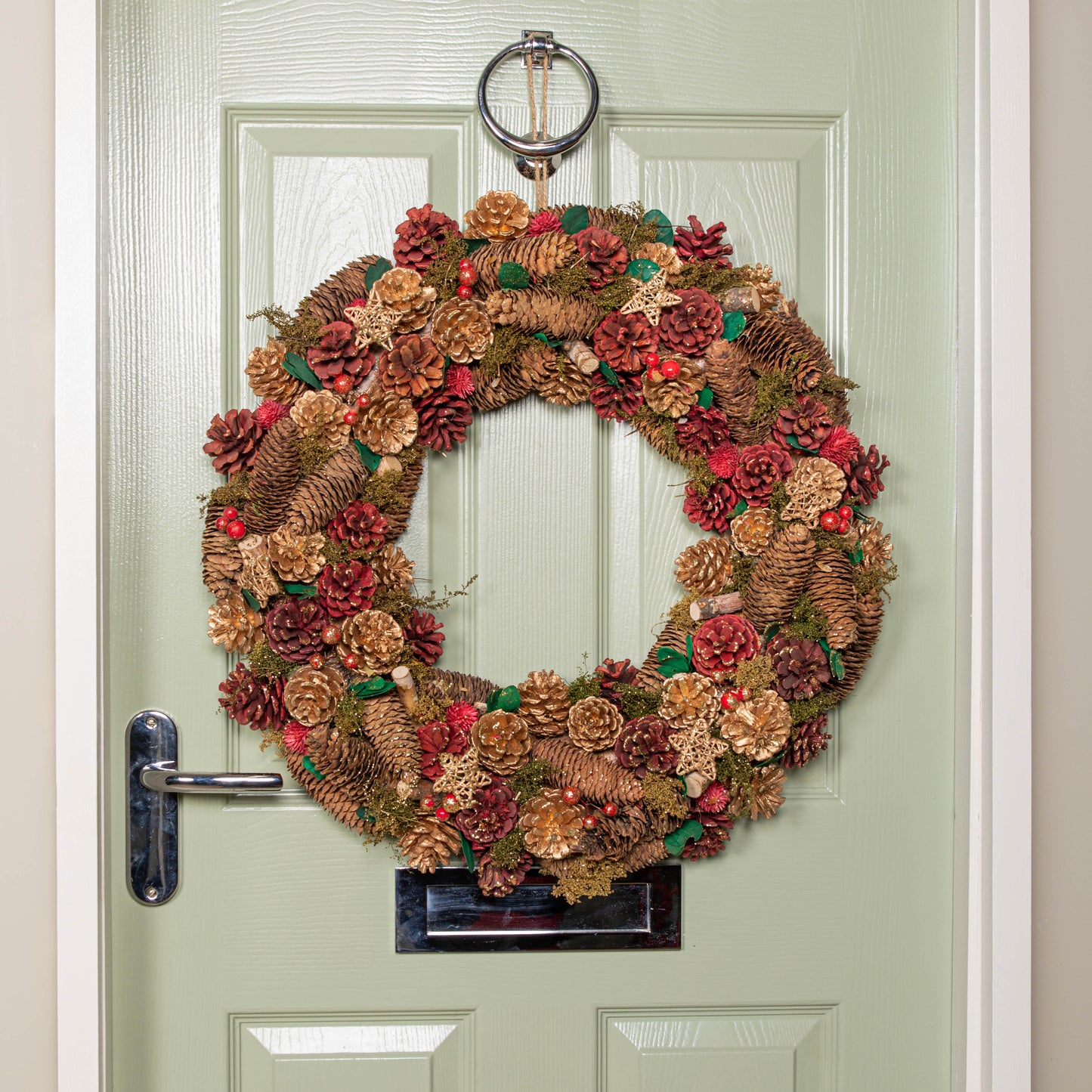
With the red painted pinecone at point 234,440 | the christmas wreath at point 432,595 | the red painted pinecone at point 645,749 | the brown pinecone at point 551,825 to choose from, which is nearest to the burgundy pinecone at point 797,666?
the christmas wreath at point 432,595

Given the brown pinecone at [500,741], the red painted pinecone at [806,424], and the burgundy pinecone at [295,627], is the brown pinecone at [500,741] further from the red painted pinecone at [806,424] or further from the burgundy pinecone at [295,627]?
the red painted pinecone at [806,424]

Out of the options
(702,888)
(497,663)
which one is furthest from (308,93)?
(702,888)

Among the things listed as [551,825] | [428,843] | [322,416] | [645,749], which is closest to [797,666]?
[645,749]

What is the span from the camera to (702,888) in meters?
0.91

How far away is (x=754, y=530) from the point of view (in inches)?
32.1

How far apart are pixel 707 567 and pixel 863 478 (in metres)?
0.18

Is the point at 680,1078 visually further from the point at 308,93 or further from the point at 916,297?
the point at 308,93

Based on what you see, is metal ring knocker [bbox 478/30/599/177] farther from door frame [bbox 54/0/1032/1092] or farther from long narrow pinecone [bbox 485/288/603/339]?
door frame [bbox 54/0/1032/1092]

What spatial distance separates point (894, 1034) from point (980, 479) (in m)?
0.63

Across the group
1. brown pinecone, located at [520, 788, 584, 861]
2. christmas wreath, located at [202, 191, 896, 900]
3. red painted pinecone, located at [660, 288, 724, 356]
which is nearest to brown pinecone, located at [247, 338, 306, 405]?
christmas wreath, located at [202, 191, 896, 900]

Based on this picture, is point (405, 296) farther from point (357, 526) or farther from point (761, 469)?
point (761, 469)

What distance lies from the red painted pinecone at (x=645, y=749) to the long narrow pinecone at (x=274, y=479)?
1.34 feet

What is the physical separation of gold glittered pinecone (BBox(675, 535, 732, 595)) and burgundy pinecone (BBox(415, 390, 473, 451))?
0.27 metres

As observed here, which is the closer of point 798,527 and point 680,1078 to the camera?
point 798,527
